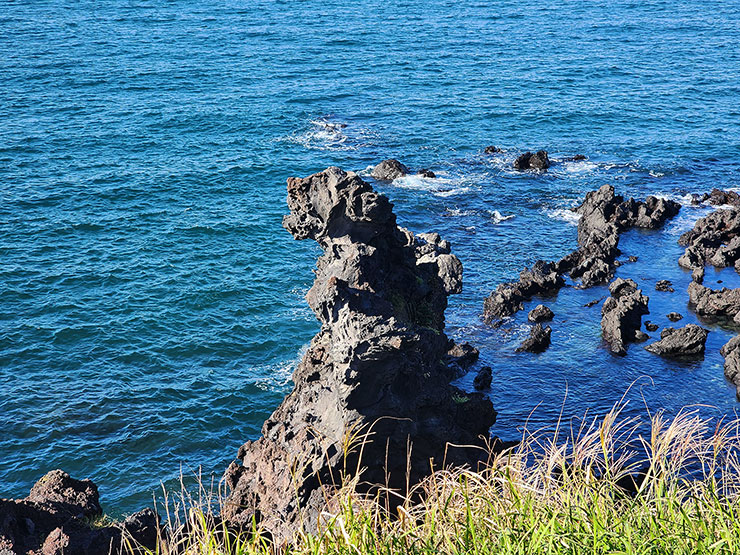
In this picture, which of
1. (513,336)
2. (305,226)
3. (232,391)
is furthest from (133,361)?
(513,336)

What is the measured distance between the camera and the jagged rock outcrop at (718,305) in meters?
46.9

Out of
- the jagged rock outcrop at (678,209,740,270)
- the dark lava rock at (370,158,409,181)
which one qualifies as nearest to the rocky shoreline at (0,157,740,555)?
the jagged rock outcrop at (678,209,740,270)

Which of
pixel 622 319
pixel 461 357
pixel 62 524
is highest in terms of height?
pixel 622 319

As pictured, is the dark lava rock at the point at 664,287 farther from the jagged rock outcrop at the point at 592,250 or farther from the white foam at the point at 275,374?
the white foam at the point at 275,374

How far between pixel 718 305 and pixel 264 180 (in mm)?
37385

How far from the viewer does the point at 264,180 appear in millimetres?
68688

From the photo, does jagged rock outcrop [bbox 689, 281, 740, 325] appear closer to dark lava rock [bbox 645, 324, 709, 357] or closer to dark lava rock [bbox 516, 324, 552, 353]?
→ dark lava rock [bbox 645, 324, 709, 357]

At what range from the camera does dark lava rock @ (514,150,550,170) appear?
70812 millimetres

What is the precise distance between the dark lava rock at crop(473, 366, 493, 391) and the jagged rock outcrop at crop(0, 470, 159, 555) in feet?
60.0

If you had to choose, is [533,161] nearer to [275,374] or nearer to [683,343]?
[683,343]

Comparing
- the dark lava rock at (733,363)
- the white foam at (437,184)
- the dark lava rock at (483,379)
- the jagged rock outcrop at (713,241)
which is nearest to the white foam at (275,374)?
the dark lava rock at (483,379)

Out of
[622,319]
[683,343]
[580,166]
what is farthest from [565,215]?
[683,343]

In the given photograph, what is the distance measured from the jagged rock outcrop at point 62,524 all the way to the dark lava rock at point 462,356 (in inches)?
738

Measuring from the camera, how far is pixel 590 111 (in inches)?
3312
